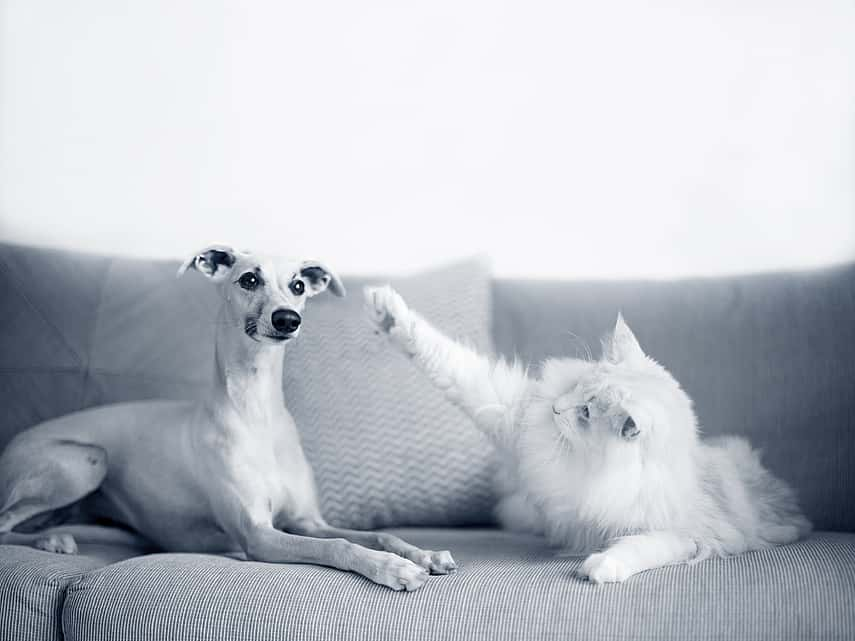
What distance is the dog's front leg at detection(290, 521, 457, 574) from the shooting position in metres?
1.50

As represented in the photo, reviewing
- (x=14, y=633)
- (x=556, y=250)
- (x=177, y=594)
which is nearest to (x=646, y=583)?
(x=177, y=594)

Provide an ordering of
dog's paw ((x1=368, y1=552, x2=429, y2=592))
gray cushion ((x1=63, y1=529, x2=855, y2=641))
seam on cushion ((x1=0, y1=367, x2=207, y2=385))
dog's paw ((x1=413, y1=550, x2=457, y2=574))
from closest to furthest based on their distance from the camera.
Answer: gray cushion ((x1=63, y1=529, x2=855, y2=641)) → dog's paw ((x1=368, y1=552, x2=429, y2=592)) → dog's paw ((x1=413, y1=550, x2=457, y2=574)) → seam on cushion ((x1=0, y1=367, x2=207, y2=385))

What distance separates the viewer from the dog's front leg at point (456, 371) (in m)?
1.71

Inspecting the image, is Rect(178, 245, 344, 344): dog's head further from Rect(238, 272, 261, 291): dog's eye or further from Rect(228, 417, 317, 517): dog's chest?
Rect(228, 417, 317, 517): dog's chest

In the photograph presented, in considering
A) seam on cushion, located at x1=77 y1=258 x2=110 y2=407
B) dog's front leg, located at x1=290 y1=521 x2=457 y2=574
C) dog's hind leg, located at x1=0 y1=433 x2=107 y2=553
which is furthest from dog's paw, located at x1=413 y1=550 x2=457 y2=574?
seam on cushion, located at x1=77 y1=258 x2=110 y2=407

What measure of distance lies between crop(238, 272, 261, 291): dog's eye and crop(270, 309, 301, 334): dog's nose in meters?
0.13

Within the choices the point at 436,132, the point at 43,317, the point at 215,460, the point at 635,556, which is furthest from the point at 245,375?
the point at 436,132

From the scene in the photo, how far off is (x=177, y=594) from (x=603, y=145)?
194 centimetres

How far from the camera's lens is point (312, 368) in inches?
82.7

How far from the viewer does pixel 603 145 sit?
A: 275 centimetres

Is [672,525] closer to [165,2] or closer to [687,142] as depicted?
[687,142]

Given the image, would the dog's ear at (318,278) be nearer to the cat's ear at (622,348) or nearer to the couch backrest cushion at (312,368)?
the couch backrest cushion at (312,368)

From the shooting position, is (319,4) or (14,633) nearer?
(14,633)

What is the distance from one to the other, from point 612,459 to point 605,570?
205 mm
